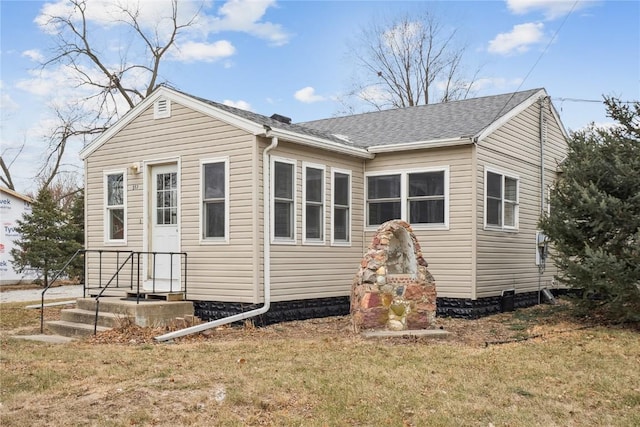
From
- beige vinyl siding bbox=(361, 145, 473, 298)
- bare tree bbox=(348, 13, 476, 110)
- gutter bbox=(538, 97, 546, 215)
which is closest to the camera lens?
beige vinyl siding bbox=(361, 145, 473, 298)

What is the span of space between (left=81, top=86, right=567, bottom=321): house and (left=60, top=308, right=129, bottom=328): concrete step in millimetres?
1084

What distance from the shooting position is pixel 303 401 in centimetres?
541

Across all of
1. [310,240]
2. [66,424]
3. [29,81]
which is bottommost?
[66,424]

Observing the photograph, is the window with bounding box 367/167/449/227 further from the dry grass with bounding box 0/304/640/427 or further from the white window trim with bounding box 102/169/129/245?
the white window trim with bounding box 102/169/129/245

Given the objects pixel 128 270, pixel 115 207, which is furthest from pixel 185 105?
pixel 128 270

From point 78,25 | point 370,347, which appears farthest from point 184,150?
point 78,25

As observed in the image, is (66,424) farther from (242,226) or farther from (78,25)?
(78,25)

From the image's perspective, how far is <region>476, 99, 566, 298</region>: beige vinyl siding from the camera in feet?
37.9

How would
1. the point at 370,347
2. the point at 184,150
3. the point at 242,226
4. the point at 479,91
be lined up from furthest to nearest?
the point at 479,91 → the point at 184,150 → the point at 242,226 → the point at 370,347

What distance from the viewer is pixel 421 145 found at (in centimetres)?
1152

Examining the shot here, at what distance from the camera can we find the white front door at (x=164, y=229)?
35.8ft

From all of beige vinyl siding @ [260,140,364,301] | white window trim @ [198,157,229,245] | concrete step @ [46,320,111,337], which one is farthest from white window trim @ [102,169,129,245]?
beige vinyl siding @ [260,140,364,301]

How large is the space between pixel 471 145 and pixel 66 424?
28.0ft

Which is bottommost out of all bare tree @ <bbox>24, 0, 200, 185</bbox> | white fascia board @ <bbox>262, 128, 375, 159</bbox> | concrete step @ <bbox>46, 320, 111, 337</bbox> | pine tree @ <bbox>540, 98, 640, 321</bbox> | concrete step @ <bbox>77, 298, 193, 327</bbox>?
concrete step @ <bbox>46, 320, 111, 337</bbox>
